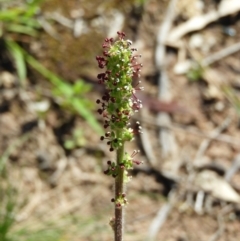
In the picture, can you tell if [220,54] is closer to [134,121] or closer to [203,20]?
[203,20]

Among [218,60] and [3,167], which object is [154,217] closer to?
[3,167]

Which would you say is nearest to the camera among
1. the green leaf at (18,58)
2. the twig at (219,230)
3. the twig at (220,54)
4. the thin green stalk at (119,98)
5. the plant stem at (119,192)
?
the thin green stalk at (119,98)

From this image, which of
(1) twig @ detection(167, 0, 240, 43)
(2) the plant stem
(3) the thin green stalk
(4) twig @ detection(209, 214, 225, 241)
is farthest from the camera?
(1) twig @ detection(167, 0, 240, 43)

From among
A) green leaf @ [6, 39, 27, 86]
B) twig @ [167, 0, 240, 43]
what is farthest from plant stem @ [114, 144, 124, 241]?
twig @ [167, 0, 240, 43]

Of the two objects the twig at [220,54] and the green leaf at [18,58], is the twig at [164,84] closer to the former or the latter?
the twig at [220,54]

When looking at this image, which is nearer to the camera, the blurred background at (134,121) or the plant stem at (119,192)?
the plant stem at (119,192)

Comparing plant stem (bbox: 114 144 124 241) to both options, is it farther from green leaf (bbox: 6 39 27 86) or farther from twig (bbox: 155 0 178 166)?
green leaf (bbox: 6 39 27 86)

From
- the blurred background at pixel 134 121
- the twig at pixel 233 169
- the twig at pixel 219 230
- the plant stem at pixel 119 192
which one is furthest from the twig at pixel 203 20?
the plant stem at pixel 119 192

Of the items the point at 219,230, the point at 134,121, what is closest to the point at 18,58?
the point at 134,121

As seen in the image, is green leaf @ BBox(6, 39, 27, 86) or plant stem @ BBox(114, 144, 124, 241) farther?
green leaf @ BBox(6, 39, 27, 86)
